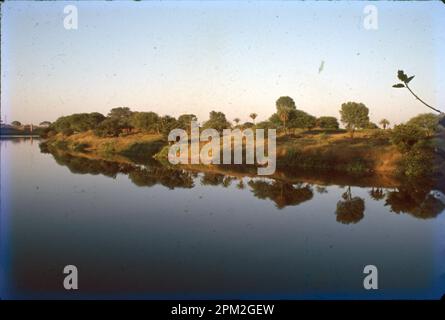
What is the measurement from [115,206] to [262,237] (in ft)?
19.3

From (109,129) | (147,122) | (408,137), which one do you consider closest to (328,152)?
(408,137)

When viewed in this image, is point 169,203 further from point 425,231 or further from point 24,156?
point 24,156

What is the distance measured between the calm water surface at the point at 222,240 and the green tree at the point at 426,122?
18.3 feet

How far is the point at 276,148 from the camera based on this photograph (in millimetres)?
24281

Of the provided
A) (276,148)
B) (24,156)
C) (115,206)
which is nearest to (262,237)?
(115,206)

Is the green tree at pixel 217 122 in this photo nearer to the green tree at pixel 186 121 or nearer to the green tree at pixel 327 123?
the green tree at pixel 186 121

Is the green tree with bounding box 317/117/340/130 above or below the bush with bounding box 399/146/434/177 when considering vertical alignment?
above

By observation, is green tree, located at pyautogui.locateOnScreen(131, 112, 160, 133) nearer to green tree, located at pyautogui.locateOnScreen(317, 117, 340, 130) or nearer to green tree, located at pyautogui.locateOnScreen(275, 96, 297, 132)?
green tree, located at pyautogui.locateOnScreen(275, 96, 297, 132)

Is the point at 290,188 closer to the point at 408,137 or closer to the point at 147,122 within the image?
the point at 408,137

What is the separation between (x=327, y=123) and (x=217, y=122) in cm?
1142

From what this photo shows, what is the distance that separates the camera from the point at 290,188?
17.2 meters

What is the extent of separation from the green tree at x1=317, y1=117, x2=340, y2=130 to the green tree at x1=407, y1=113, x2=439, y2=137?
13.1 meters

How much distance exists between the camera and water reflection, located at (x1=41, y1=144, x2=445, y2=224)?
535 inches

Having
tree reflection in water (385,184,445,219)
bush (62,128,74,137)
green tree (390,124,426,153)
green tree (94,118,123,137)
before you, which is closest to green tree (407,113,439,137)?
green tree (390,124,426,153)
